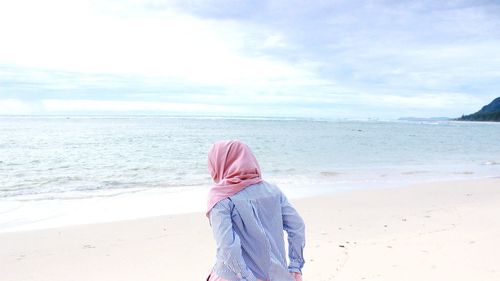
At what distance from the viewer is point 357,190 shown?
10.9 metres

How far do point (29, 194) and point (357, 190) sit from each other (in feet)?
24.6

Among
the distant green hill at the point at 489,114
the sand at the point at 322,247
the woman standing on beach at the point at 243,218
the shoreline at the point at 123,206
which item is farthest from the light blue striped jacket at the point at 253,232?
the distant green hill at the point at 489,114

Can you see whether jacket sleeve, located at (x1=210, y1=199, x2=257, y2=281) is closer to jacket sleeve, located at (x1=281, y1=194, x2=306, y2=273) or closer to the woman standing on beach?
the woman standing on beach

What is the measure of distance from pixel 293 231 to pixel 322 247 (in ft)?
11.2

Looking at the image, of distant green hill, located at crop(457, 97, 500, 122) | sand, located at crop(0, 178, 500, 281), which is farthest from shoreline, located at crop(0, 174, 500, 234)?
distant green hill, located at crop(457, 97, 500, 122)

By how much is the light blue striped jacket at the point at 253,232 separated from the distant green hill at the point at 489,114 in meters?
150

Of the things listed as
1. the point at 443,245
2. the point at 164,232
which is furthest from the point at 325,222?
the point at 164,232

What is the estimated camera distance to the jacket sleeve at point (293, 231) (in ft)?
7.88

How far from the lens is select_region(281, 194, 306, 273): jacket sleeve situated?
2.40 metres

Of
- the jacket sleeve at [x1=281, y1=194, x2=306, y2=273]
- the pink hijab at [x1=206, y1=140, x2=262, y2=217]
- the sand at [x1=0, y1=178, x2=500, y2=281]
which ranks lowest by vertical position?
the sand at [x1=0, y1=178, x2=500, y2=281]

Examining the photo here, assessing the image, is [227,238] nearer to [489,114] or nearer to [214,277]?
[214,277]

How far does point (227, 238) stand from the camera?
7.04ft

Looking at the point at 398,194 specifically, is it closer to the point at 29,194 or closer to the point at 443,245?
the point at 443,245

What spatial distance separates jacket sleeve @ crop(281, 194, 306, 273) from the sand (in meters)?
2.21
